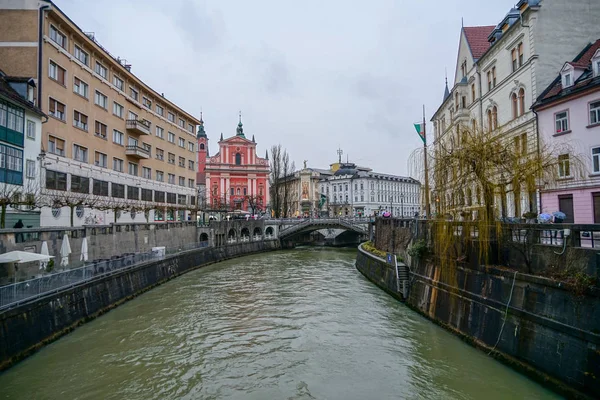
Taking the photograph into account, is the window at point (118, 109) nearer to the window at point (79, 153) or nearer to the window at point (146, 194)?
the window at point (79, 153)

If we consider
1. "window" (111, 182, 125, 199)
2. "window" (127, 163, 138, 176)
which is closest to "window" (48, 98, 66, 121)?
"window" (111, 182, 125, 199)

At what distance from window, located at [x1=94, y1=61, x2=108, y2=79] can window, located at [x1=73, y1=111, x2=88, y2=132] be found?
16.1 feet

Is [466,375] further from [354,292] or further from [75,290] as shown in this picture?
[75,290]

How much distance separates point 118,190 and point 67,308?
79.4ft

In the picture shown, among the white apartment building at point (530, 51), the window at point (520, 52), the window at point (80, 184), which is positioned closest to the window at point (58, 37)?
the window at point (80, 184)

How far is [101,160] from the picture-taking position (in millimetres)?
36281

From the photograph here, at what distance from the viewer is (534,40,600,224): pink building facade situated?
1994 centimetres

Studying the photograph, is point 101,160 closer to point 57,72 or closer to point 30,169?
point 57,72

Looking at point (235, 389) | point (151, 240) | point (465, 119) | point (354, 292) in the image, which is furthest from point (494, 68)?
point (151, 240)

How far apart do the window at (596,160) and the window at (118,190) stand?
36.5m

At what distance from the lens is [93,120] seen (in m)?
34.9

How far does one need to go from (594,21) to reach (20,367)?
34.1 m

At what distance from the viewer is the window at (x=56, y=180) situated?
94.3 feet

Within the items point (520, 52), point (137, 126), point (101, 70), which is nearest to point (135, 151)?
point (137, 126)
